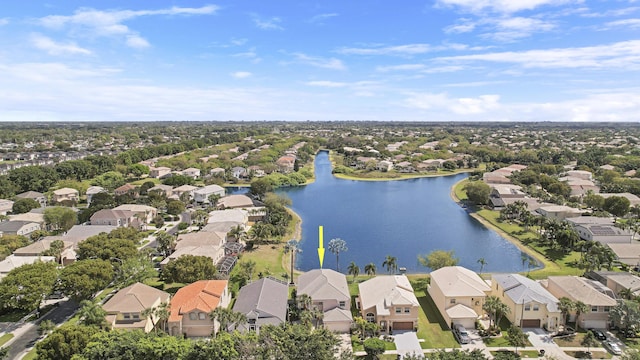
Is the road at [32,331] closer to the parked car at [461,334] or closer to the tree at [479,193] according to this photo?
the parked car at [461,334]

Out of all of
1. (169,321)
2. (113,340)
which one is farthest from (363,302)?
(113,340)

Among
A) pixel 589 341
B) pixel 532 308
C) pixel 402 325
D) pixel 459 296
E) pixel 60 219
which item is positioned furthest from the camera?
pixel 60 219

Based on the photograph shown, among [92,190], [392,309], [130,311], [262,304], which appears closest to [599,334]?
[392,309]

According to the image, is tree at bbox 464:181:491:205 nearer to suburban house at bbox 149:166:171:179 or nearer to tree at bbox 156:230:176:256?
tree at bbox 156:230:176:256

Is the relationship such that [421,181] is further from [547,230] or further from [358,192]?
[547,230]

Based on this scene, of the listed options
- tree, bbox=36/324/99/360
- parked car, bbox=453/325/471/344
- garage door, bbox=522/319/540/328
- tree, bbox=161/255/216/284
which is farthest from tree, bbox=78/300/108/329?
garage door, bbox=522/319/540/328

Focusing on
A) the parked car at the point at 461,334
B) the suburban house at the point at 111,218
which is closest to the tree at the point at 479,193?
the parked car at the point at 461,334

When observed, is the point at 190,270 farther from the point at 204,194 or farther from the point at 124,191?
the point at 124,191
